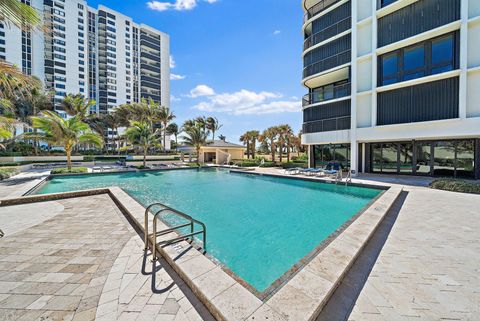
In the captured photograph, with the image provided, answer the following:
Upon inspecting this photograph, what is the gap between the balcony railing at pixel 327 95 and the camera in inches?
647

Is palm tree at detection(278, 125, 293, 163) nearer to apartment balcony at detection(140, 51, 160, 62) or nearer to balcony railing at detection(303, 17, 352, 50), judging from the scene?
balcony railing at detection(303, 17, 352, 50)

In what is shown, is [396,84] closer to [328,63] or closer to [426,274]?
[328,63]

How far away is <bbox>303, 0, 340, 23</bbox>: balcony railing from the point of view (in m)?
17.8

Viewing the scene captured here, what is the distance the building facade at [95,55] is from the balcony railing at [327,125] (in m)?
55.0

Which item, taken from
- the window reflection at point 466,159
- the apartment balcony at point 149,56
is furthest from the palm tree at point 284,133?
the apartment balcony at point 149,56

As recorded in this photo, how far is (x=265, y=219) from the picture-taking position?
7.17m

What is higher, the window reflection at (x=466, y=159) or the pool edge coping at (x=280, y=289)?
the window reflection at (x=466, y=159)

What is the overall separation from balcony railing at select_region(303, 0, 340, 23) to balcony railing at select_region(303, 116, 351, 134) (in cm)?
1050

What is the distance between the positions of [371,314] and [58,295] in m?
3.89

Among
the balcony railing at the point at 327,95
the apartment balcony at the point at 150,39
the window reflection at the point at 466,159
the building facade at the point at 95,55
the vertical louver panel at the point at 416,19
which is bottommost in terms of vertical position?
the window reflection at the point at 466,159

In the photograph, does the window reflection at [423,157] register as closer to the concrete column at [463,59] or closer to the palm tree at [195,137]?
the concrete column at [463,59]

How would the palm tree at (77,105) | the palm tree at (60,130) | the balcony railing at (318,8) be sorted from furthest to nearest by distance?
the palm tree at (77,105) < the balcony railing at (318,8) < the palm tree at (60,130)

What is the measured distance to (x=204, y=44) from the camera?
803 inches

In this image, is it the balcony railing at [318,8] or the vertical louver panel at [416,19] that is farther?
the balcony railing at [318,8]
